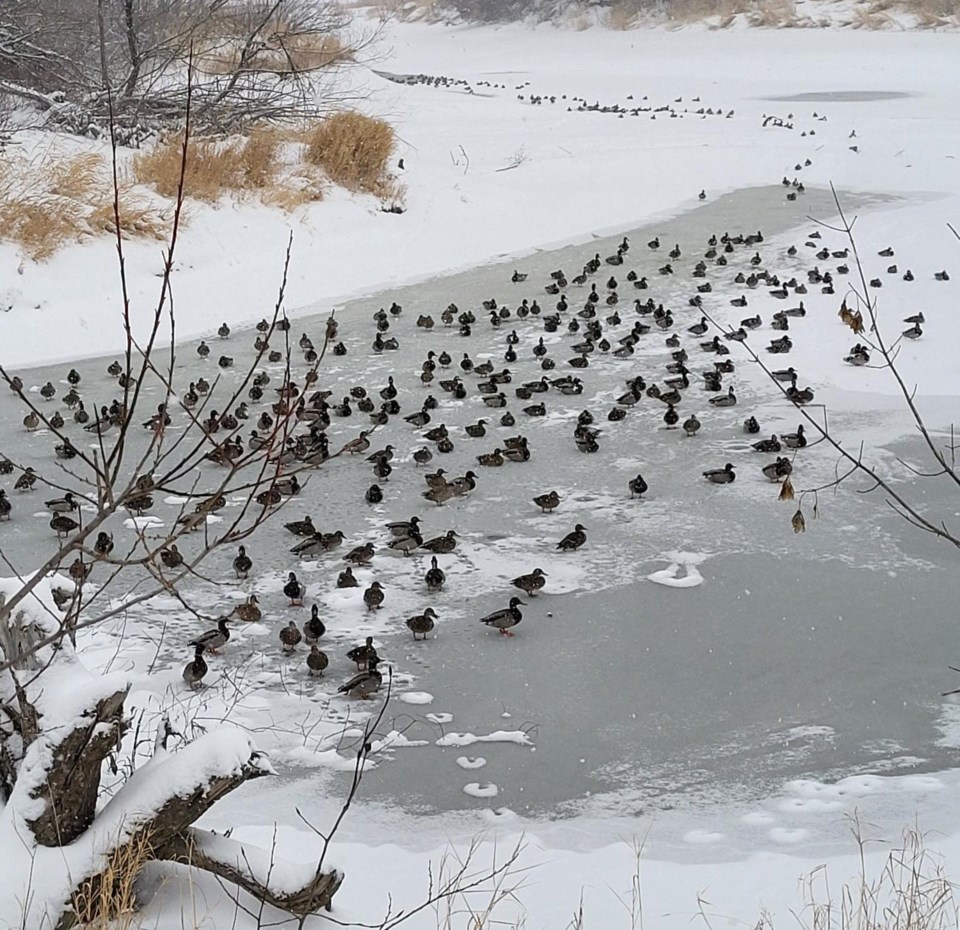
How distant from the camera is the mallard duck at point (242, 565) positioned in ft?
24.5

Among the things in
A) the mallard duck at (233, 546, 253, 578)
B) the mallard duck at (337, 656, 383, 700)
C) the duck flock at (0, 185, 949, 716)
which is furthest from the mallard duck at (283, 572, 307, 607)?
the mallard duck at (337, 656, 383, 700)

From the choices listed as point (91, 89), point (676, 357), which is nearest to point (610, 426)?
point (676, 357)

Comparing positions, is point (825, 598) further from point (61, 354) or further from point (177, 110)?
point (177, 110)

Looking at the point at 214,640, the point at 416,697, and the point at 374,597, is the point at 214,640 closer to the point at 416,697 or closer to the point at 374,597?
the point at 374,597

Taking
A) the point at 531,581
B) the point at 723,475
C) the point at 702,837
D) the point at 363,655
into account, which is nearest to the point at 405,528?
the point at 531,581

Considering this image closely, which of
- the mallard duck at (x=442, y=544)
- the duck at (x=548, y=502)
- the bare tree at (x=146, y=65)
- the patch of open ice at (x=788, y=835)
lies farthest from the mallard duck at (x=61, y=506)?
the bare tree at (x=146, y=65)

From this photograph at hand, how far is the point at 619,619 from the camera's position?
22.7 ft

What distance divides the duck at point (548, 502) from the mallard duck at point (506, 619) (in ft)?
5.33

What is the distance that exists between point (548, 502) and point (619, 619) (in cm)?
157

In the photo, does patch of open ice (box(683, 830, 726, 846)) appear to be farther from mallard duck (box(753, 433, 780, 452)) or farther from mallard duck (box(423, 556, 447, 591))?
mallard duck (box(753, 433, 780, 452))

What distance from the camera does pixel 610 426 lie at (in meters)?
10.1

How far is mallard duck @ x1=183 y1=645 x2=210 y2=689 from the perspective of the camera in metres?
6.12

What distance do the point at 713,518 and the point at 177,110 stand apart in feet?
41.4

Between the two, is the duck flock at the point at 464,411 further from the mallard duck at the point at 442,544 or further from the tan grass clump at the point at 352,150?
the tan grass clump at the point at 352,150
